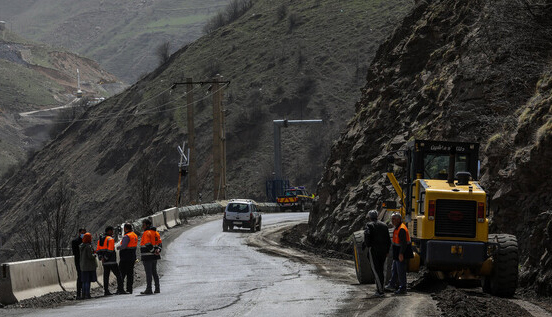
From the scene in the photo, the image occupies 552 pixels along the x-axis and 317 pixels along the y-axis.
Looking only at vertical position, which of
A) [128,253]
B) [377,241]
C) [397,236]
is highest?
[397,236]

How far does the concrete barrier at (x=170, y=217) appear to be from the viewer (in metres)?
49.1

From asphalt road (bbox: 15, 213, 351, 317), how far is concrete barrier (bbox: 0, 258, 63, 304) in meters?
1.36

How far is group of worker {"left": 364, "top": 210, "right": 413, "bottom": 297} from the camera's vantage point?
59.5 ft

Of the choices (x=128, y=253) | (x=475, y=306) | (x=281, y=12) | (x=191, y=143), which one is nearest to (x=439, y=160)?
(x=475, y=306)

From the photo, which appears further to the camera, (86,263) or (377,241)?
(86,263)

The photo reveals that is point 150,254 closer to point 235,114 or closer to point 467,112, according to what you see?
point 467,112

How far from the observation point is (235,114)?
10450 cm

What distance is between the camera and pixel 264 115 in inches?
4048

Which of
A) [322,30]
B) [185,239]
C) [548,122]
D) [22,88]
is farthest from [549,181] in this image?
[22,88]

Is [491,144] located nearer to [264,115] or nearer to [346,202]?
[346,202]

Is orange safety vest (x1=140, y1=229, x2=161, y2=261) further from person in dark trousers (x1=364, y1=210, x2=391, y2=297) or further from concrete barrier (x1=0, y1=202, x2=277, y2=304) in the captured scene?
person in dark trousers (x1=364, y1=210, x2=391, y2=297)

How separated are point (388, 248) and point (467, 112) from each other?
40.6ft

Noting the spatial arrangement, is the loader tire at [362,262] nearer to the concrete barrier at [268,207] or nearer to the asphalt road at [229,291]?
the asphalt road at [229,291]

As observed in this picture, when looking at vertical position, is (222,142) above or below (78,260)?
above
